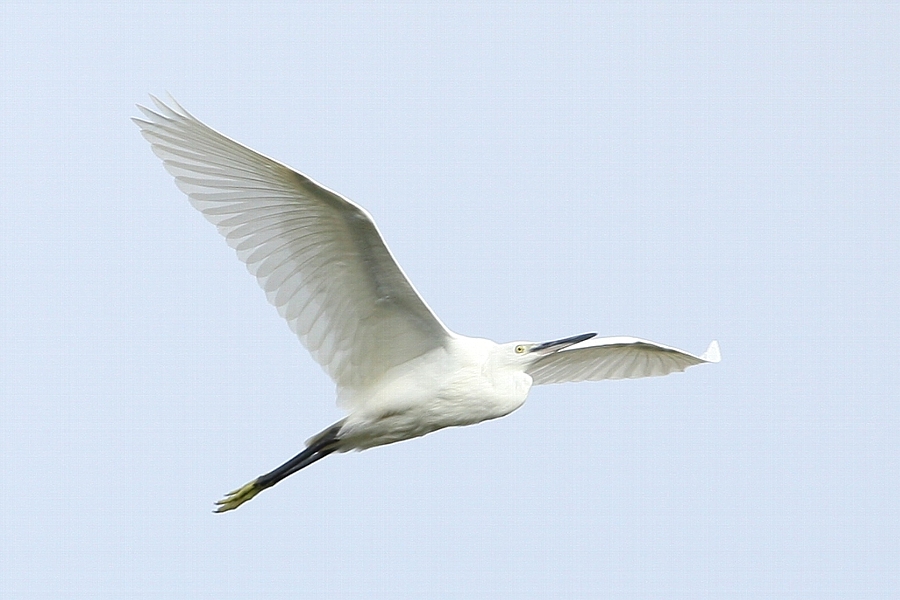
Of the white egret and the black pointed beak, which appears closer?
the white egret

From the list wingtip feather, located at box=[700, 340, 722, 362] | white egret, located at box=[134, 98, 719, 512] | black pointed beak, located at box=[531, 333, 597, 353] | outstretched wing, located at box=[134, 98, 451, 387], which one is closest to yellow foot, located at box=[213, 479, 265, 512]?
white egret, located at box=[134, 98, 719, 512]

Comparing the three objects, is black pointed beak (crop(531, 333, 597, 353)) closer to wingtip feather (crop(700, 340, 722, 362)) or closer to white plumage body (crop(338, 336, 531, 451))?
white plumage body (crop(338, 336, 531, 451))

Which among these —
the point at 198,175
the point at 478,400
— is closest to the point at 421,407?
the point at 478,400

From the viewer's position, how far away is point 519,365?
9766 mm

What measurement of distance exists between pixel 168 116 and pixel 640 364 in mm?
4828

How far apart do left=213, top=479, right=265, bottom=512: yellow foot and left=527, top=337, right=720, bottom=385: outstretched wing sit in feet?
7.89

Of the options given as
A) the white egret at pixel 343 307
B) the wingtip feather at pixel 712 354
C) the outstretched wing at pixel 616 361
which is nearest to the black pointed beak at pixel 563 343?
the white egret at pixel 343 307

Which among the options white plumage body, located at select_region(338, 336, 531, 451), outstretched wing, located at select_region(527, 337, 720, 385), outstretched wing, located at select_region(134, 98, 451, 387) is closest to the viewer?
outstretched wing, located at select_region(134, 98, 451, 387)

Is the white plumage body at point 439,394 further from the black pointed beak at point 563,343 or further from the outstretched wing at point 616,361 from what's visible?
the outstretched wing at point 616,361

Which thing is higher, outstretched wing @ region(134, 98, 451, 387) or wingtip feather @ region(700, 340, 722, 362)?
outstretched wing @ region(134, 98, 451, 387)

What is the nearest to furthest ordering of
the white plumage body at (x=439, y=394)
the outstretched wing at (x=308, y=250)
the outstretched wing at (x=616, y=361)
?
1. the outstretched wing at (x=308, y=250)
2. the white plumage body at (x=439, y=394)
3. the outstretched wing at (x=616, y=361)

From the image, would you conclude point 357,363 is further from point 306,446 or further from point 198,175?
point 198,175

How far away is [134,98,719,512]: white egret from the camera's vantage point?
28.6ft

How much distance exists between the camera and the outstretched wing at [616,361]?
1093 cm
